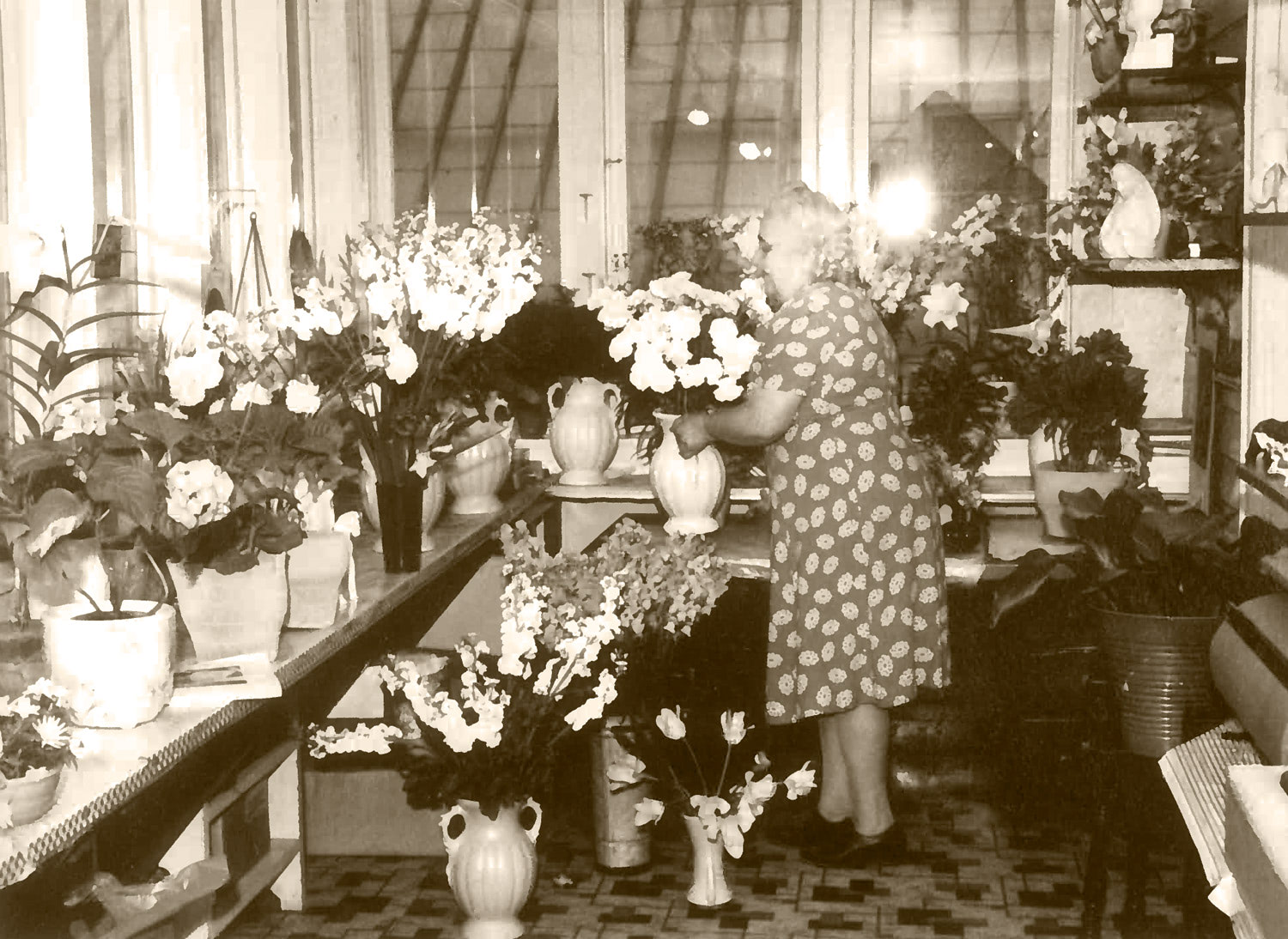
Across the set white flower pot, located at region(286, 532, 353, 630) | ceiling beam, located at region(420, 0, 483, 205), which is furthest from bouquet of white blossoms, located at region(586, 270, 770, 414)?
ceiling beam, located at region(420, 0, 483, 205)

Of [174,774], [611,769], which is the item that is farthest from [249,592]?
[611,769]

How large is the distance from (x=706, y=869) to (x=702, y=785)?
196 mm

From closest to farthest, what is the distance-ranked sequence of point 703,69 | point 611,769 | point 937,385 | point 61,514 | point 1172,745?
A: 1. point 61,514
2. point 1172,745
3. point 611,769
4. point 937,385
5. point 703,69

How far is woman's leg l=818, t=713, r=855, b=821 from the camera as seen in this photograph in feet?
13.4

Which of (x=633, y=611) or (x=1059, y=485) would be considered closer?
(x=633, y=611)

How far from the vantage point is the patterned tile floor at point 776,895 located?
12.2 feet

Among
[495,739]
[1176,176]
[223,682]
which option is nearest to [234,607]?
[223,682]

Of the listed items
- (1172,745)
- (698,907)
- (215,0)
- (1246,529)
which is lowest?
(698,907)

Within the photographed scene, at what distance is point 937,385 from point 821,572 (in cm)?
111

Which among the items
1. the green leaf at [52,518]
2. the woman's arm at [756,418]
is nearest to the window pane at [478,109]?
the woman's arm at [756,418]

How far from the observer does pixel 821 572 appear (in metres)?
3.91

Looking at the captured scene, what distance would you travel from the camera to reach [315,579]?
2.81 meters

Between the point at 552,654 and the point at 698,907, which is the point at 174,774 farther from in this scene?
the point at 698,907

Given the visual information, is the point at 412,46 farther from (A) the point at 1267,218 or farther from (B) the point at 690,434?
(A) the point at 1267,218
